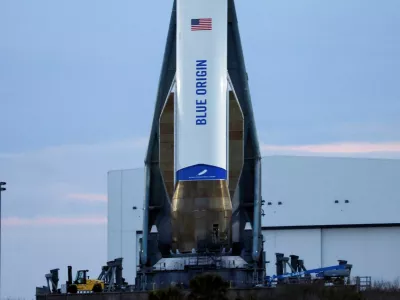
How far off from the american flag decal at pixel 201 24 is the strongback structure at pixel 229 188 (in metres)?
1.85

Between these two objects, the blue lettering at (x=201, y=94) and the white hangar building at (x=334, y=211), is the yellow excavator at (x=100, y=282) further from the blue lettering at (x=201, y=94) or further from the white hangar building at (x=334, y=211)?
the white hangar building at (x=334, y=211)

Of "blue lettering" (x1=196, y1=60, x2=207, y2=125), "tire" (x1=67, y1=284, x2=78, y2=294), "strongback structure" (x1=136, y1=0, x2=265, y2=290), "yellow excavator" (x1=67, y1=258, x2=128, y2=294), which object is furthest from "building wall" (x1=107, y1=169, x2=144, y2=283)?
"blue lettering" (x1=196, y1=60, x2=207, y2=125)

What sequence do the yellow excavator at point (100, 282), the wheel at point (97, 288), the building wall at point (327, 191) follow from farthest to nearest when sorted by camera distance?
the building wall at point (327, 191)
the yellow excavator at point (100, 282)
the wheel at point (97, 288)

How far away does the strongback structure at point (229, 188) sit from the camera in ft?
180

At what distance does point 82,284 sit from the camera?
5834 centimetres

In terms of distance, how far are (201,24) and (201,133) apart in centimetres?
434

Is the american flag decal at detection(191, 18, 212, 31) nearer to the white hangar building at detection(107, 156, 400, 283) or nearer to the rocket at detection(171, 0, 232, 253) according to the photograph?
the rocket at detection(171, 0, 232, 253)

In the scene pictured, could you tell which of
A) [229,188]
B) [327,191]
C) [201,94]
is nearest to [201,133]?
[201,94]

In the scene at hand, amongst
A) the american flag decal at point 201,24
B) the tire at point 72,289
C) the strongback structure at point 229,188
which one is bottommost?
the tire at point 72,289

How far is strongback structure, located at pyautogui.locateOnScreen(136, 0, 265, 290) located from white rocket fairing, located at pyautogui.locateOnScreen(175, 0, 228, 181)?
1192mm

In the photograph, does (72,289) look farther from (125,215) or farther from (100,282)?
(125,215)

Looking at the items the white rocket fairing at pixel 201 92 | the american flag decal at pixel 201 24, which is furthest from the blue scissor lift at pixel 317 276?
the american flag decal at pixel 201 24

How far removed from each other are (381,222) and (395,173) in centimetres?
269

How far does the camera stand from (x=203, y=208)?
5425 cm
